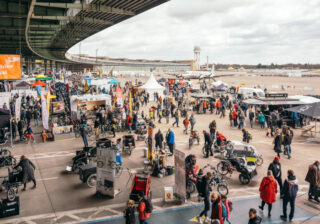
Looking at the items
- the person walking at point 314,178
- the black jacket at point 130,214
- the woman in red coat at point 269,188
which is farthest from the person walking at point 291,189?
the black jacket at point 130,214

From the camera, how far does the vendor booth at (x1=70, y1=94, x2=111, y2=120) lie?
2345cm

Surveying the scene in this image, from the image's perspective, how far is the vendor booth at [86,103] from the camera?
76.9 feet

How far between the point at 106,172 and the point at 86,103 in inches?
676

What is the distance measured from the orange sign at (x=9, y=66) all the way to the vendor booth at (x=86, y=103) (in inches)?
188

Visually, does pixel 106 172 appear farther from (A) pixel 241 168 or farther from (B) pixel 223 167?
(A) pixel 241 168

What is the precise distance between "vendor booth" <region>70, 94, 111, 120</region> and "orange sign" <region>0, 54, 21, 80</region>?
4778mm

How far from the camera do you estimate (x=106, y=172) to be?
380 inches

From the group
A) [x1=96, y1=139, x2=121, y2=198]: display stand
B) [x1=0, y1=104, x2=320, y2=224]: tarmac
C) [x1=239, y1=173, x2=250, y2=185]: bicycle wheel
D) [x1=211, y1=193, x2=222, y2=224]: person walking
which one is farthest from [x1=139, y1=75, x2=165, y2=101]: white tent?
[x1=211, y1=193, x2=222, y2=224]: person walking

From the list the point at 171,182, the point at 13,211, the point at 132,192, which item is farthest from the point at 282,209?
the point at 13,211

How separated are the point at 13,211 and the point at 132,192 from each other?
382 centimetres

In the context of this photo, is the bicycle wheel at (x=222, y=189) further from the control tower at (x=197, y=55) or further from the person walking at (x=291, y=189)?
the control tower at (x=197, y=55)

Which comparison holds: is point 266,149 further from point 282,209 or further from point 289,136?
point 282,209

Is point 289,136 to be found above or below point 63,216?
above

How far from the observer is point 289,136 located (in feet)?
45.5
